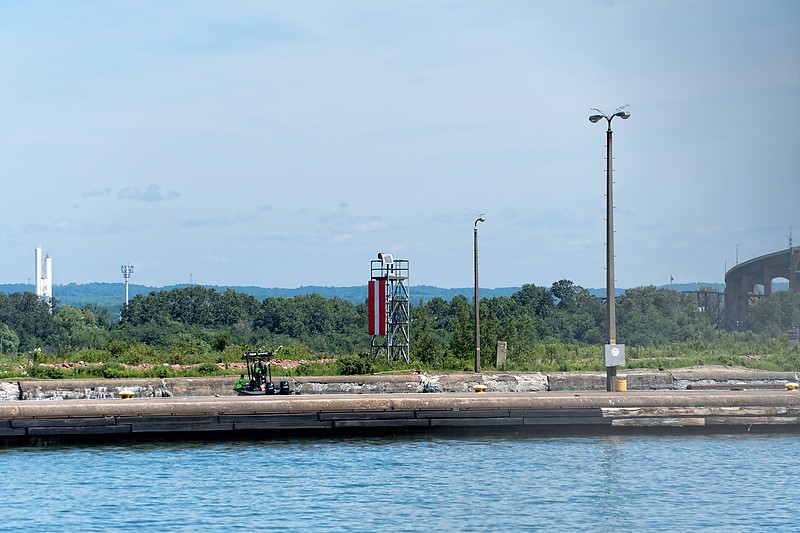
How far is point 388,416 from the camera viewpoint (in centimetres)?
3259

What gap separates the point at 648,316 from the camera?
10862 centimetres

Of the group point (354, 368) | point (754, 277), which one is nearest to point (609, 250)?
point (354, 368)

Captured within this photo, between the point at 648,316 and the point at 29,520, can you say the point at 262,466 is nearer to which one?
the point at 29,520

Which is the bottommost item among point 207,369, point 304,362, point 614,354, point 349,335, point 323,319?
point 207,369

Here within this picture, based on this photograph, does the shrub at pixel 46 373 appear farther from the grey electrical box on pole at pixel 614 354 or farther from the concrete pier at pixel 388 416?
the grey electrical box on pole at pixel 614 354

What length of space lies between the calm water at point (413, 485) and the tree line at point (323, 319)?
162ft

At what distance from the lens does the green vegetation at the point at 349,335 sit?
54.6 metres

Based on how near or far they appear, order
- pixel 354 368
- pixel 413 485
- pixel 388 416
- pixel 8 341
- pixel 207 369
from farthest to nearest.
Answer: pixel 8 341 < pixel 207 369 < pixel 354 368 < pixel 388 416 < pixel 413 485

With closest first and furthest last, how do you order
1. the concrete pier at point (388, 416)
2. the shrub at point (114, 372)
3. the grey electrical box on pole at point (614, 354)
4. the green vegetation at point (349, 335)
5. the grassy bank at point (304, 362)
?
1. the concrete pier at point (388, 416)
2. the grey electrical box on pole at point (614, 354)
3. the shrub at point (114, 372)
4. the grassy bank at point (304, 362)
5. the green vegetation at point (349, 335)

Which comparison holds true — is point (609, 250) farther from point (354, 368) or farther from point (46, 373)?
point (46, 373)

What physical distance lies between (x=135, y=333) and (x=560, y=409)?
215ft

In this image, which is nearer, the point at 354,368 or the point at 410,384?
the point at 410,384

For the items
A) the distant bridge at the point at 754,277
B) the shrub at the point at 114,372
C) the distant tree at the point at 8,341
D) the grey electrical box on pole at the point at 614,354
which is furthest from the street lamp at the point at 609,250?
the distant bridge at the point at 754,277

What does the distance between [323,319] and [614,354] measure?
77.3 m
